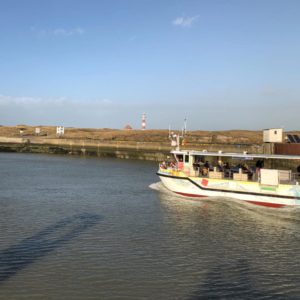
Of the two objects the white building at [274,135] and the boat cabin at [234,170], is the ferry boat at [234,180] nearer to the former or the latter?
the boat cabin at [234,170]

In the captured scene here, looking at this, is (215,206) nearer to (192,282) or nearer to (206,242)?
(206,242)

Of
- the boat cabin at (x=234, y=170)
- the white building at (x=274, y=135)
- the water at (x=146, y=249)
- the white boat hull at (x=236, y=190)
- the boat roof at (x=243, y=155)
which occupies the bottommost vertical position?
the water at (x=146, y=249)

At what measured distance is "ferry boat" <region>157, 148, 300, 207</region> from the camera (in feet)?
88.5

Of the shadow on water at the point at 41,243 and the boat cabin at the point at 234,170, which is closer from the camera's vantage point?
the shadow on water at the point at 41,243

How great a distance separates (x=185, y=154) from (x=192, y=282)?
63.9ft

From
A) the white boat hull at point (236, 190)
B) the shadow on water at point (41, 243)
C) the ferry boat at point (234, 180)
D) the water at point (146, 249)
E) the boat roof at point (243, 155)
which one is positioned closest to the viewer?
the water at point (146, 249)

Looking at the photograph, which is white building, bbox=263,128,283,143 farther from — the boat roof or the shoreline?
the shoreline

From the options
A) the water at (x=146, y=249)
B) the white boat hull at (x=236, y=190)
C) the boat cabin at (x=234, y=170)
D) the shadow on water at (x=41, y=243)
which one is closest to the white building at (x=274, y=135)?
the boat cabin at (x=234, y=170)

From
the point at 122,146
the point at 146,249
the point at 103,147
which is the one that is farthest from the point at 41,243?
the point at 103,147

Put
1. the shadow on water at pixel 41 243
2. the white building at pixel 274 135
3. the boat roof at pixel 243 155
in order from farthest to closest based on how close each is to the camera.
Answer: the white building at pixel 274 135 → the boat roof at pixel 243 155 → the shadow on water at pixel 41 243

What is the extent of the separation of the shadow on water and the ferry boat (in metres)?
10.2

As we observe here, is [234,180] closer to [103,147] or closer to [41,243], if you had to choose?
[41,243]

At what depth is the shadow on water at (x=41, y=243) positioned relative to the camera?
14117mm

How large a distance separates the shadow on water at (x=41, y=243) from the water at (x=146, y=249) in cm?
4
